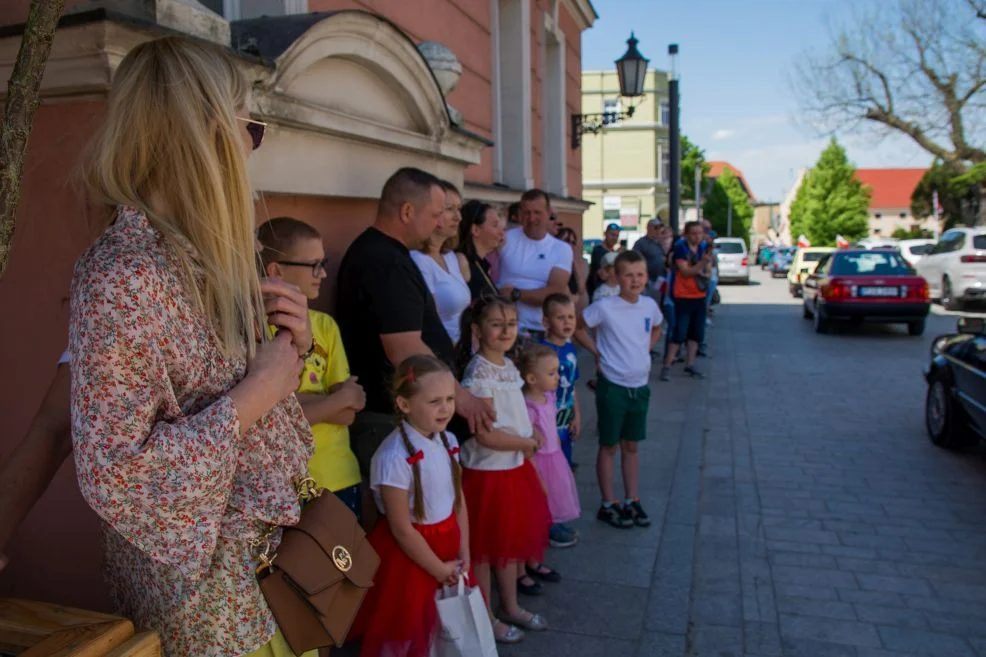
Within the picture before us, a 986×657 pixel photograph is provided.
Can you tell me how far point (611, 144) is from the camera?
166 ft

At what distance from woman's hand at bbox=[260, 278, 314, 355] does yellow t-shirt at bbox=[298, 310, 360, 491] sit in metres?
1.14

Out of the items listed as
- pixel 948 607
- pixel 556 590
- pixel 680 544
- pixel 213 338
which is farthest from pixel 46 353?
pixel 948 607

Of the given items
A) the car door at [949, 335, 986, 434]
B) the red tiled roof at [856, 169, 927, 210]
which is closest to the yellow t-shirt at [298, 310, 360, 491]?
the car door at [949, 335, 986, 434]

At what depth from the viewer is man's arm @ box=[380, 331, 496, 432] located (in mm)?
3234

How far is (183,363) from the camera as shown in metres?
1.49

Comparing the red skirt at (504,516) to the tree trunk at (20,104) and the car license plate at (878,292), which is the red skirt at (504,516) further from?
the car license plate at (878,292)

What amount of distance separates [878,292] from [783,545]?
10788 millimetres

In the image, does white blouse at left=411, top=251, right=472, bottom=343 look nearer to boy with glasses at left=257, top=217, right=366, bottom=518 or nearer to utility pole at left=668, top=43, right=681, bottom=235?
boy with glasses at left=257, top=217, right=366, bottom=518

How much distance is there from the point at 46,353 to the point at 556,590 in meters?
2.64

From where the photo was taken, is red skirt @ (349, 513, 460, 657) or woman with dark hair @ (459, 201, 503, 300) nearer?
red skirt @ (349, 513, 460, 657)

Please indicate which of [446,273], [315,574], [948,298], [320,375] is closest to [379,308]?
[320,375]

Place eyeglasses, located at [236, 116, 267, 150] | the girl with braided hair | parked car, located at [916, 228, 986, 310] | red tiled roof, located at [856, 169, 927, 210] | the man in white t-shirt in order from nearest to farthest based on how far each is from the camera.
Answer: eyeglasses, located at [236, 116, 267, 150] → the girl with braided hair → the man in white t-shirt → parked car, located at [916, 228, 986, 310] → red tiled roof, located at [856, 169, 927, 210]

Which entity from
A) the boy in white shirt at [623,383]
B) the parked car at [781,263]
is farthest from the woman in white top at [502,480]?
the parked car at [781,263]

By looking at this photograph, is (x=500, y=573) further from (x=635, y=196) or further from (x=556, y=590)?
(x=635, y=196)
